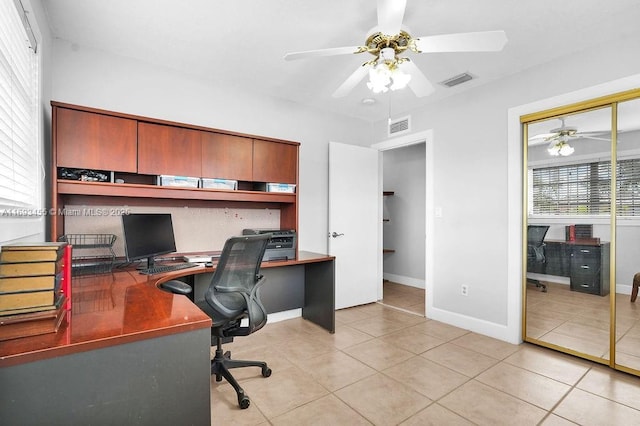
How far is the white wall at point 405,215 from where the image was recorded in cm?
519

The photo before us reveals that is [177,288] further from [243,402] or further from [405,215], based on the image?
[405,215]

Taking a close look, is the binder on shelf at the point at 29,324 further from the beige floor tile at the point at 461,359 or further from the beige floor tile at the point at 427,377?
the beige floor tile at the point at 461,359

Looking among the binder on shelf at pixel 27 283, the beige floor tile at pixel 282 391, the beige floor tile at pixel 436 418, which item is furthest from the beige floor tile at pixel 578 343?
the binder on shelf at pixel 27 283

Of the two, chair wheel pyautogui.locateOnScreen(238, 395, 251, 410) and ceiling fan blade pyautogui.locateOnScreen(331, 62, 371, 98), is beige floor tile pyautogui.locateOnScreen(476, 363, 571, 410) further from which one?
ceiling fan blade pyautogui.locateOnScreen(331, 62, 371, 98)

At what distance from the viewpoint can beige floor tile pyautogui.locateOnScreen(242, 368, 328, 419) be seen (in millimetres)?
1941

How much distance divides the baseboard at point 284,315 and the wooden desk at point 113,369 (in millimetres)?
2112

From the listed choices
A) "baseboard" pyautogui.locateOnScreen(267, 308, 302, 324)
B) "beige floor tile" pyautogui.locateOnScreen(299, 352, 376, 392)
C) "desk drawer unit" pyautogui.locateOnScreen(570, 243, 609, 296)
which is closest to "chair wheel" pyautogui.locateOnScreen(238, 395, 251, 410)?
"beige floor tile" pyautogui.locateOnScreen(299, 352, 376, 392)

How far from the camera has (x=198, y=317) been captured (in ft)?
4.09

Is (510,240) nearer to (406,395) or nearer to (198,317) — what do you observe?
(406,395)

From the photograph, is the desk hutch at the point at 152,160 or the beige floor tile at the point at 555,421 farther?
the desk hutch at the point at 152,160

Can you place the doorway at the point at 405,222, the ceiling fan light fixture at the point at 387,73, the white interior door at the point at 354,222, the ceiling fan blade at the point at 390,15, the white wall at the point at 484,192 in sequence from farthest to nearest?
1. the doorway at the point at 405,222
2. the white interior door at the point at 354,222
3. the white wall at the point at 484,192
4. the ceiling fan light fixture at the point at 387,73
5. the ceiling fan blade at the point at 390,15

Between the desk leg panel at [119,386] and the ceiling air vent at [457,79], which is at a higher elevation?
the ceiling air vent at [457,79]

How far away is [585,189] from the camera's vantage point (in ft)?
8.59

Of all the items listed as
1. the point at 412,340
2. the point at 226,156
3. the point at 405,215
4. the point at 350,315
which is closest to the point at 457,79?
the point at 226,156
